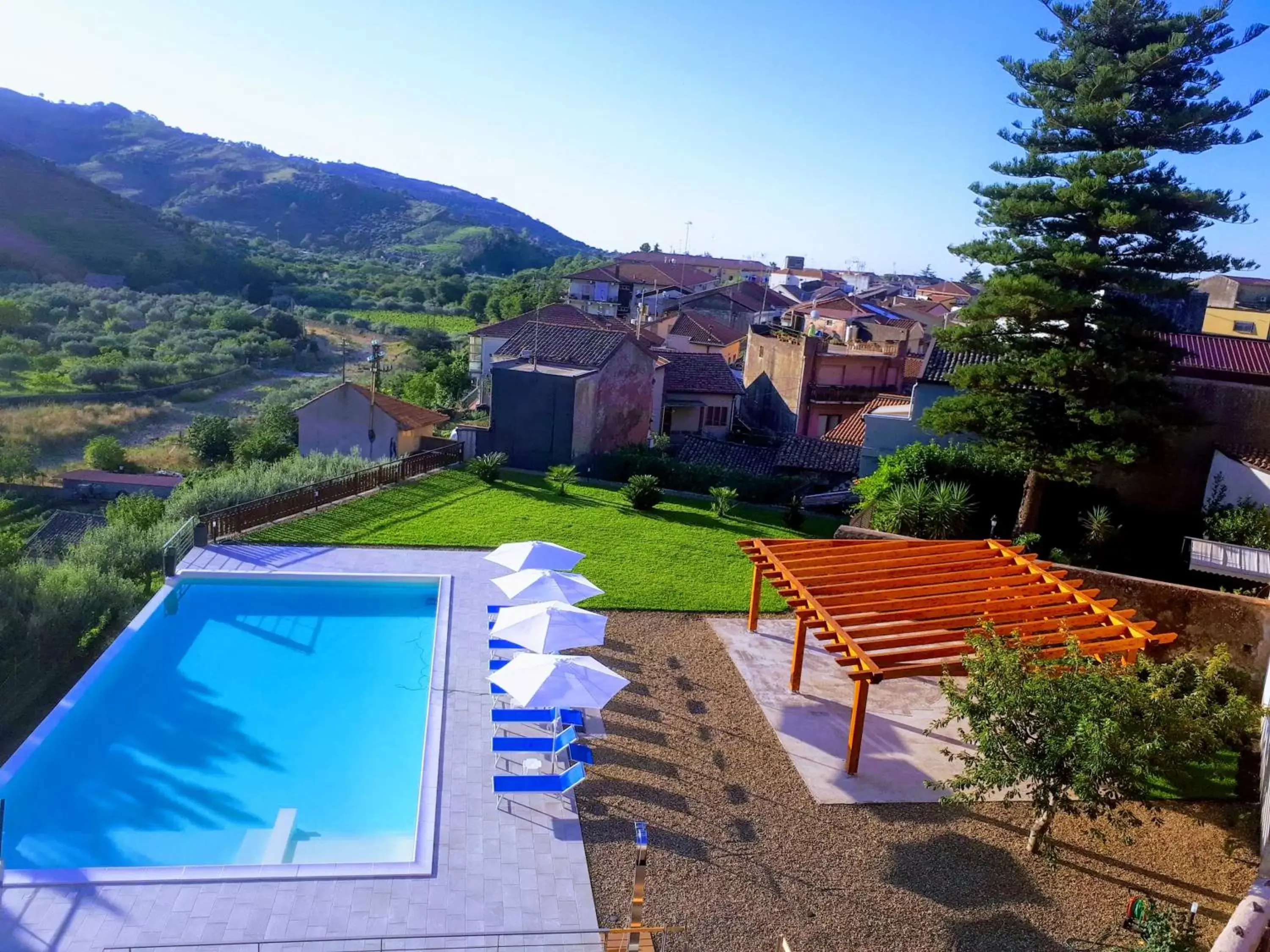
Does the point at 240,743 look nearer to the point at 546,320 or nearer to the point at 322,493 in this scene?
the point at 322,493

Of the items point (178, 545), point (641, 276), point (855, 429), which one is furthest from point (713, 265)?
point (178, 545)

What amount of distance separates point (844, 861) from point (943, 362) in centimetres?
1664

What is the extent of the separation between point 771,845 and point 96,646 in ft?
33.0

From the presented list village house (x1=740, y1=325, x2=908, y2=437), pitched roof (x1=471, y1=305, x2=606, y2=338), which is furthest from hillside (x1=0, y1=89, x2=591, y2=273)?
village house (x1=740, y1=325, x2=908, y2=437)

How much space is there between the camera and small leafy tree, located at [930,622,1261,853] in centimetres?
753

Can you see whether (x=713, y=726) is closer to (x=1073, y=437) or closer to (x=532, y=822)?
(x=532, y=822)

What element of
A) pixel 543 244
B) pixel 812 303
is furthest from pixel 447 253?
pixel 812 303

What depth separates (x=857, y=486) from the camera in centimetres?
2041

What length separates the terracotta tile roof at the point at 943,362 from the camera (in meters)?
21.9

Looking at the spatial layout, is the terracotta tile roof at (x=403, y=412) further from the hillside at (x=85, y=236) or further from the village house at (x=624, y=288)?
the hillside at (x=85, y=236)

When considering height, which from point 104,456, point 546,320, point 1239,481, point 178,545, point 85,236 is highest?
point 85,236

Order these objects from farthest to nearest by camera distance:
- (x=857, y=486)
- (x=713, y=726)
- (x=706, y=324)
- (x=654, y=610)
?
(x=706, y=324)
(x=857, y=486)
(x=654, y=610)
(x=713, y=726)

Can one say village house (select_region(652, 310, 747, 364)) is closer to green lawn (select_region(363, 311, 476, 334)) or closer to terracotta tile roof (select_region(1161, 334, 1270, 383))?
green lawn (select_region(363, 311, 476, 334))

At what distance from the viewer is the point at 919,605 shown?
11.5 meters
